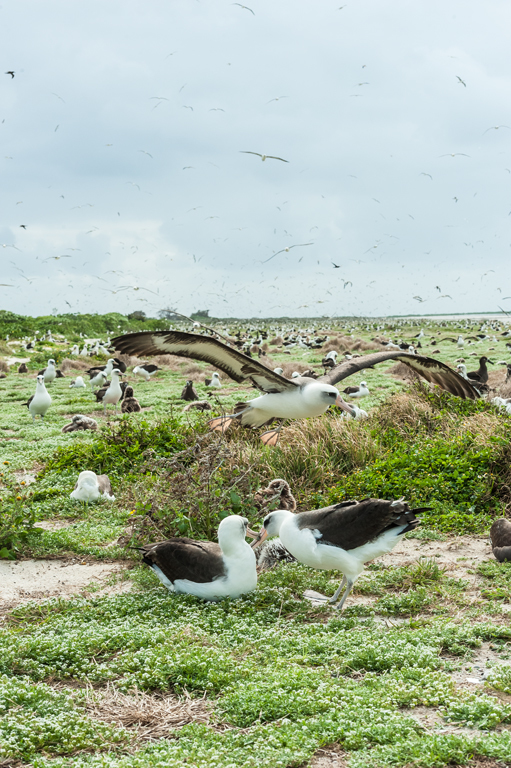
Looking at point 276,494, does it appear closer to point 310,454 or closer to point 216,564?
point 310,454

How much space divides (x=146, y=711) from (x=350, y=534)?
7.13 ft

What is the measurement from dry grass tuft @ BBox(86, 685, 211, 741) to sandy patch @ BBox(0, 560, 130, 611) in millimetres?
2204

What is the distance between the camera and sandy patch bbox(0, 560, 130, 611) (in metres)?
6.34

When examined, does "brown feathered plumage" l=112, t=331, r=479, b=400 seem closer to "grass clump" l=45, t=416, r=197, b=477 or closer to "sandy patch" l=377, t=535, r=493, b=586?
"sandy patch" l=377, t=535, r=493, b=586

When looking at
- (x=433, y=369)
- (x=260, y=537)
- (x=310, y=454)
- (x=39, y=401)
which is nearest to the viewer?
(x=260, y=537)

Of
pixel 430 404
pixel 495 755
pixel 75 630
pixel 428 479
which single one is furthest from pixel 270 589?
pixel 430 404

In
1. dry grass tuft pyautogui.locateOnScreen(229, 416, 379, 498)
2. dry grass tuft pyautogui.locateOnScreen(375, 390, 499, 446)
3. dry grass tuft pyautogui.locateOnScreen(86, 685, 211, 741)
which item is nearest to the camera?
dry grass tuft pyautogui.locateOnScreen(86, 685, 211, 741)

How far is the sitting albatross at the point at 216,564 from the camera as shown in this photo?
5688 millimetres

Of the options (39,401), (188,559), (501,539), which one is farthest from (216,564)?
(39,401)

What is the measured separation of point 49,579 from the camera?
6789 millimetres

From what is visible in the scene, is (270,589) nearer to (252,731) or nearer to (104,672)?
(104,672)

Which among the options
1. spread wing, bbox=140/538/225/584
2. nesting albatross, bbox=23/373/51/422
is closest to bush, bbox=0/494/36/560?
spread wing, bbox=140/538/225/584

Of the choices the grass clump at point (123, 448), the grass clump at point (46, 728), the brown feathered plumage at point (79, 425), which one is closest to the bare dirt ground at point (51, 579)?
the grass clump at point (46, 728)

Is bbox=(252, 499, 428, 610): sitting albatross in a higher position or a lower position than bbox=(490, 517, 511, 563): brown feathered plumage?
higher
